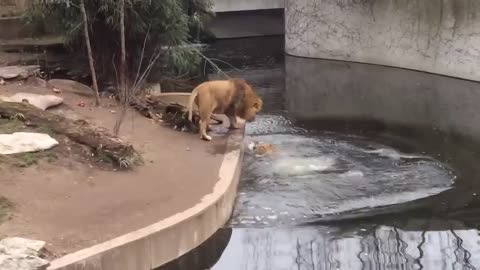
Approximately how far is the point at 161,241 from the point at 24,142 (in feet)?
7.29

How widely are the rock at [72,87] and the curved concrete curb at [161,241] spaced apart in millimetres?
4297

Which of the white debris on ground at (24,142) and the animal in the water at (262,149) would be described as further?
the animal in the water at (262,149)

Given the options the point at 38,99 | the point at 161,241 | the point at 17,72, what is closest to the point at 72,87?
the point at 17,72

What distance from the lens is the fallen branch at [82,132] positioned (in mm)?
7000

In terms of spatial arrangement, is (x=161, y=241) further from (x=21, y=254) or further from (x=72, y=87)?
(x=72, y=87)

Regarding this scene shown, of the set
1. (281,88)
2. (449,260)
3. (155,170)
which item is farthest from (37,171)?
(281,88)

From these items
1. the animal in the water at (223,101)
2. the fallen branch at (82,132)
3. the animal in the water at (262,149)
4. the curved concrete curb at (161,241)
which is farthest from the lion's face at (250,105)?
the curved concrete curb at (161,241)

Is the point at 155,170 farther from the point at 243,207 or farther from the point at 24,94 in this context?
the point at 24,94

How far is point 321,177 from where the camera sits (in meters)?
7.76

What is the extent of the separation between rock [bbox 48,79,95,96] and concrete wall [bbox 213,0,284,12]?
1194 cm

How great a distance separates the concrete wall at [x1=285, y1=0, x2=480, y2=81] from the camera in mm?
14992

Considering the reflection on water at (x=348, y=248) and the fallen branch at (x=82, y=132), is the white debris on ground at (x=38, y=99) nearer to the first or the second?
the fallen branch at (x=82, y=132)

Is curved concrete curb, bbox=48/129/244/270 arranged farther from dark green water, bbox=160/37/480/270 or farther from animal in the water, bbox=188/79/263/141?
animal in the water, bbox=188/79/263/141

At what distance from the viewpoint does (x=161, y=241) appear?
5.48 metres
